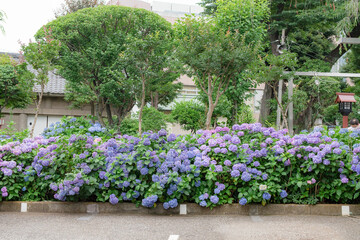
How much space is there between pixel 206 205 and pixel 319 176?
5.66 ft

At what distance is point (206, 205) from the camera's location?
5293 mm

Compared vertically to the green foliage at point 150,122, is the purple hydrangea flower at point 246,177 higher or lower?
lower

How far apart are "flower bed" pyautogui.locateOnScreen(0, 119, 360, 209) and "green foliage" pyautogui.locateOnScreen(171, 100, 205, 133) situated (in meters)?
10.2

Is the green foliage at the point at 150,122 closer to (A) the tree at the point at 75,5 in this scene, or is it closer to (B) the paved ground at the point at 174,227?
(B) the paved ground at the point at 174,227

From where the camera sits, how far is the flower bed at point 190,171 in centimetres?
534

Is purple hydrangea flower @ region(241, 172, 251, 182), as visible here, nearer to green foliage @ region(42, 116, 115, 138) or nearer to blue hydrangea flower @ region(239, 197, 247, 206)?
blue hydrangea flower @ region(239, 197, 247, 206)

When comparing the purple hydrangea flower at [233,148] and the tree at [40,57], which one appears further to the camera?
the tree at [40,57]

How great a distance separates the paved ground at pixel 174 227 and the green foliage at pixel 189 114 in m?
10.9

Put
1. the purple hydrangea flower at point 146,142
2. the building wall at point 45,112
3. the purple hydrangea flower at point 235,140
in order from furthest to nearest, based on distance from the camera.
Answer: the building wall at point 45,112 → the purple hydrangea flower at point 235,140 → the purple hydrangea flower at point 146,142

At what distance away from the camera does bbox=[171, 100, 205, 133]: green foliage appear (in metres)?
16.3

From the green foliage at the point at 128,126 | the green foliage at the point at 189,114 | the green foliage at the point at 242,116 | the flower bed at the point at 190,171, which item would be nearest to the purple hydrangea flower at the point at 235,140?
the flower bed at the point at 190,171

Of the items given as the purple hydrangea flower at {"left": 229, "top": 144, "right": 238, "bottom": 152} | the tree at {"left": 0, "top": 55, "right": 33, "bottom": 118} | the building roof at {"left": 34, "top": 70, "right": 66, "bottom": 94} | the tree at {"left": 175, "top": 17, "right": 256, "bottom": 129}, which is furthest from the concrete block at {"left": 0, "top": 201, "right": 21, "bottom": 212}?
the building roof at {"left": 34, "top": 70, "right": 66, "bottom": 94}

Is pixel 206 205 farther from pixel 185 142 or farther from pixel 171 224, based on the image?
pixel 185 142

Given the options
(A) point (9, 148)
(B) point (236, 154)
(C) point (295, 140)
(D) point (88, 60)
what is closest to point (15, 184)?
(A) point (9, 148)
